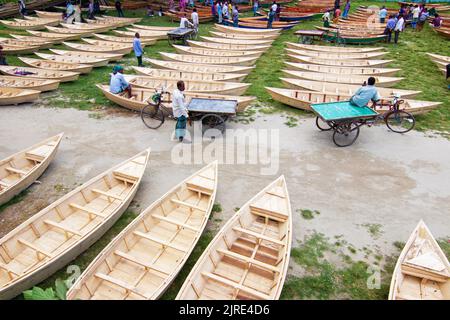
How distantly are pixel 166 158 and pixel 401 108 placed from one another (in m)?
9.23

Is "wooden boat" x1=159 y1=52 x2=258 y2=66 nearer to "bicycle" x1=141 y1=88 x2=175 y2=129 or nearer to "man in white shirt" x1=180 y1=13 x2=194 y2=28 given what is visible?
"bicycle" x1=141 y1=88 x2=175 y2=129

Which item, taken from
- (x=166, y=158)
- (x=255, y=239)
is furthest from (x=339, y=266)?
(x=166, y=158)

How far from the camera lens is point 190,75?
1512 cm

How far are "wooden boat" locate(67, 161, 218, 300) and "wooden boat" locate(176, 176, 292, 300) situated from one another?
1.53 feet

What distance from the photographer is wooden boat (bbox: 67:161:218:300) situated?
17.9 ft

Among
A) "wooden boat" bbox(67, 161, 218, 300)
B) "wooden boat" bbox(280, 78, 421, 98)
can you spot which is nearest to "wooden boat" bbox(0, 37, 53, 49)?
"wooden boat" bbox(280, 78, 421, 98)

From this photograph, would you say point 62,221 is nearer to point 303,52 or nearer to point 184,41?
point 303,52

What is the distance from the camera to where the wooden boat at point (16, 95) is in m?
13.1

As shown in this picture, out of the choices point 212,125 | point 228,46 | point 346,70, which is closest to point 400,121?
point 346,70

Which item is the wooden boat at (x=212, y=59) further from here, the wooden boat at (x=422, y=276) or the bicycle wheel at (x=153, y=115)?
the wooden boat at (x=422, y=276)

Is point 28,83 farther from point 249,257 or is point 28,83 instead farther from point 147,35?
point 249,257

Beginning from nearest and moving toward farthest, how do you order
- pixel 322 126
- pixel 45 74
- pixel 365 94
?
→ pixel 365 94
pixel 322 126
pixel 45 74

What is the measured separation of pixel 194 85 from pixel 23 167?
25.0ft

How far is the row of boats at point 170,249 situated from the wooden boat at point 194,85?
5.86 m
